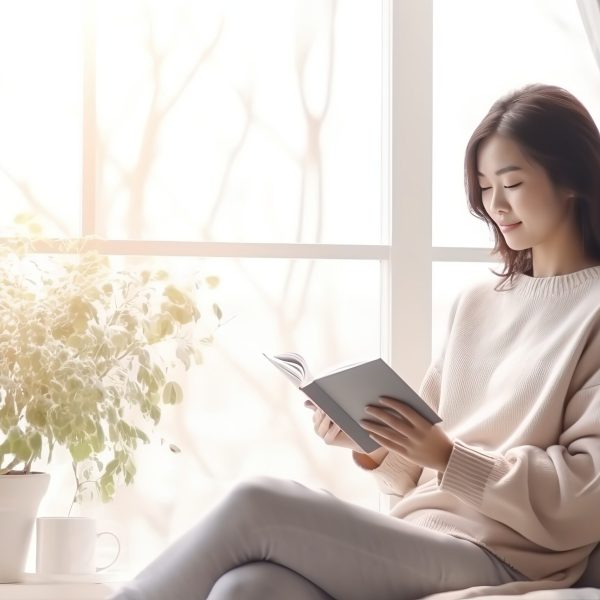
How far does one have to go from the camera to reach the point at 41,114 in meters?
2.77

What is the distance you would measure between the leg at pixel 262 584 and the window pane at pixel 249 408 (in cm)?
101

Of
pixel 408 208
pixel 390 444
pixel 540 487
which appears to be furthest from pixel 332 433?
pixel 408 208

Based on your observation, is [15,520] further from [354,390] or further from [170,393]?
[354,390]

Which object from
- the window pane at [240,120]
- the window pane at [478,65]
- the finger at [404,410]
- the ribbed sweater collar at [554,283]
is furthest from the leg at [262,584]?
the window pane at [478,65]

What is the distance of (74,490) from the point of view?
273 cm

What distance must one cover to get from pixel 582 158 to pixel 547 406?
1.85 feet

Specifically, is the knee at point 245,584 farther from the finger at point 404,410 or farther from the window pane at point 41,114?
the window pane at point 41,114

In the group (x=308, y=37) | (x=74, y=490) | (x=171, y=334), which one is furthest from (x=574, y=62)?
(x=74, y=490)

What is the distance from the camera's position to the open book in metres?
1.83

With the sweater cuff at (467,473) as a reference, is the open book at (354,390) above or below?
above

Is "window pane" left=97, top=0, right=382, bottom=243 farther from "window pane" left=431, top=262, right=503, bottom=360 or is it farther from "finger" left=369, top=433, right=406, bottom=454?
"finger" left=369, top=433, right=406, bottom=454

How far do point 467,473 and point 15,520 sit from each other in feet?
3.76

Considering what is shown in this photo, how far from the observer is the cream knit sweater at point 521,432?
1.93 metres

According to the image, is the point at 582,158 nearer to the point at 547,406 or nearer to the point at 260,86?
the point at 547,406
